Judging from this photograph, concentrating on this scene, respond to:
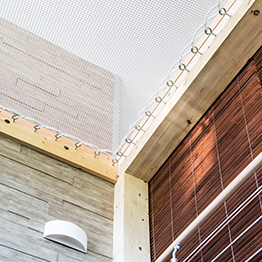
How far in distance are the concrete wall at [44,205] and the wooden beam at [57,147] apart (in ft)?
0.10

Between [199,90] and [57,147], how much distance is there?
74cm

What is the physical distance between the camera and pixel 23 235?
1.96m

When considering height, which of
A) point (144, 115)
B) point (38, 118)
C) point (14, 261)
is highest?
point (144, 115)

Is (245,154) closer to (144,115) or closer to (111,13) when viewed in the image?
(144,115)

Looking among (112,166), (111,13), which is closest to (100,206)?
(112,166)

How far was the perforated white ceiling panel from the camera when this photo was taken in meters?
2.21

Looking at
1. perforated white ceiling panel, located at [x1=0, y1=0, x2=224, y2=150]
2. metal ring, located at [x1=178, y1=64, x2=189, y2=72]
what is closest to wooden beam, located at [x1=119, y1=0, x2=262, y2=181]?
metal ring, located at [x1=178, y1=64, x2=189, y2=72]

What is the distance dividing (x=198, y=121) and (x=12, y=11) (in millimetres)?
1001

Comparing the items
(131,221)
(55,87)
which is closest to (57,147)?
(55,87)

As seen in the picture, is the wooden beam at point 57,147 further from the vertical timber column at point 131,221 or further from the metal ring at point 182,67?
the metal ring at point 182,67

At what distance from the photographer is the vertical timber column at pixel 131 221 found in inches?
84.2

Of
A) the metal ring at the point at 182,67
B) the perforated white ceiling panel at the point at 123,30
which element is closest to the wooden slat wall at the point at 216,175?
the metal ring at the point at 182,67

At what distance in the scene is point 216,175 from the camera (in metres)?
1.96

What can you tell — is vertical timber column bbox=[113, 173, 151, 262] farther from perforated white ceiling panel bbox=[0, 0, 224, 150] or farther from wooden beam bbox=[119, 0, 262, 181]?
perforated white ceiling panel bbox=[0, 0, 224, 150]
